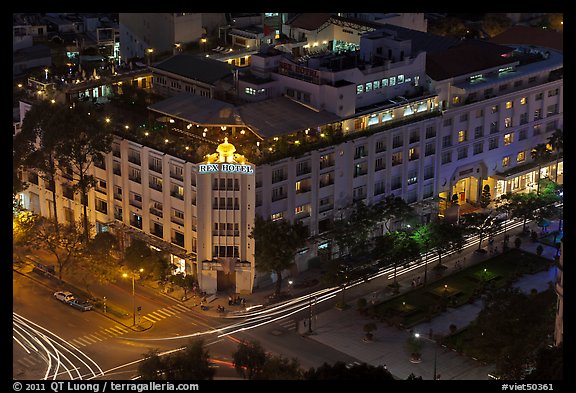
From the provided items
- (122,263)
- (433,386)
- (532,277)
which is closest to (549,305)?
(433,386)

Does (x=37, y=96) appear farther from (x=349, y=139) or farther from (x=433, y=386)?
(x=433, y=386)

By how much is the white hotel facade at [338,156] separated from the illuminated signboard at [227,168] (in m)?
0.17

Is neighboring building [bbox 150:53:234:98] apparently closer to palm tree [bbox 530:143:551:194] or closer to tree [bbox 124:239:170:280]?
tree [bbox 124:239:170:280]

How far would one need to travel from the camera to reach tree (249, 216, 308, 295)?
135m

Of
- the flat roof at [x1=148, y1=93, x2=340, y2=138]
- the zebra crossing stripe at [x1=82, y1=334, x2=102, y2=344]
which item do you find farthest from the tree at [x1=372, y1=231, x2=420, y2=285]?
the zebra crossing stripe at [x1=82, y1=334, x2=102, y2=344]

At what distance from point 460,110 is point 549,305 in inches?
1816

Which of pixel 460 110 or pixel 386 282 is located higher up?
pixel 460 110

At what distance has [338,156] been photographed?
480 ft

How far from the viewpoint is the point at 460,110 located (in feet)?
522

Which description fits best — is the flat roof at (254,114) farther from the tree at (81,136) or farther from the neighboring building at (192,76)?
the tree at (81,136)

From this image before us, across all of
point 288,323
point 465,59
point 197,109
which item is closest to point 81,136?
point 197,109

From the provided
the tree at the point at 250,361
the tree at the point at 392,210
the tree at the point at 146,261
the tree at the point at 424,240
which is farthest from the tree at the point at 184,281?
the tree at the point at 424,240

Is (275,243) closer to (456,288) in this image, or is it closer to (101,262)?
(101,262)

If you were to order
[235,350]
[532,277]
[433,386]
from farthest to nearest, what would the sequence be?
[532,277]
[235,350]
[433,386]
